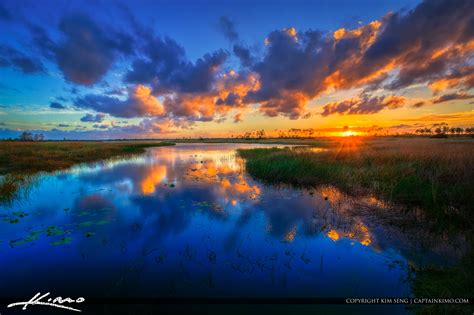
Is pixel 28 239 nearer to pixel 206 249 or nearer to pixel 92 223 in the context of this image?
pixel 92 223

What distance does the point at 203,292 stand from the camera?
5109 mm

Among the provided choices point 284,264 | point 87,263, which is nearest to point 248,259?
point 284,264

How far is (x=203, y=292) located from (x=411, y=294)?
491 centimetres

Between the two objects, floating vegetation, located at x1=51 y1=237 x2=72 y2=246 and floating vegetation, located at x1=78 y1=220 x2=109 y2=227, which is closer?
floating vegetation, located at x1=51 y1=237 x2=72 y2=246

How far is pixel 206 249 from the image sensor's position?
721 cm

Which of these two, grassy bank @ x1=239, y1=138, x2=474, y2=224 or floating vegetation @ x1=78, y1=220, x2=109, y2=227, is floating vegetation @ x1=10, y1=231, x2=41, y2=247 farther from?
grassy bank @ x1=239, y1=138, x2=474, y2=224

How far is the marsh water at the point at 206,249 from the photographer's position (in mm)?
5289

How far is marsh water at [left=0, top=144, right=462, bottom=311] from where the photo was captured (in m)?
5.29
